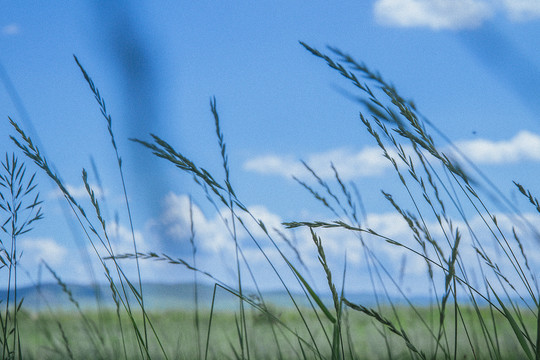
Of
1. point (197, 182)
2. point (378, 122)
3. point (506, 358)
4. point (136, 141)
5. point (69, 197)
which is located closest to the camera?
point (136, 141)

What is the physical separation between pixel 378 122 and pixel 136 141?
2.12 ft

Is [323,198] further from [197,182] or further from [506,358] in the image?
[506,358]

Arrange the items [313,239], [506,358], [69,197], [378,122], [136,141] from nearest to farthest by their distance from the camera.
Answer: [136,141] → [313,239] → [378,122] → [69,197] → [506,358]

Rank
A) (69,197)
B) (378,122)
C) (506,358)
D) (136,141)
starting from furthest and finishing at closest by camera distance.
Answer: (506,358) → (69,197) → (378,122) → (136,141)

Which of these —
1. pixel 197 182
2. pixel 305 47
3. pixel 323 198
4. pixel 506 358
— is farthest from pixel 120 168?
pixel 506 358

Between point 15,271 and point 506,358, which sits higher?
point 15,271

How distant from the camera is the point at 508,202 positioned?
1.35 m

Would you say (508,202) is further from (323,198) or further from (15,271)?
(15,271)

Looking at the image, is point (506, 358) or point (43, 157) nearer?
point (43, 157)

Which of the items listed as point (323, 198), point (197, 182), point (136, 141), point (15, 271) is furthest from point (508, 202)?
point (15, 271)

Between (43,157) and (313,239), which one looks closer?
(313,239)

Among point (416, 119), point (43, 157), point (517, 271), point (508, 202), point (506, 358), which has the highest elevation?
point (43, 157)

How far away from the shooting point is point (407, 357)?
2.16m

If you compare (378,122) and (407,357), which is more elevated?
(378,122)
